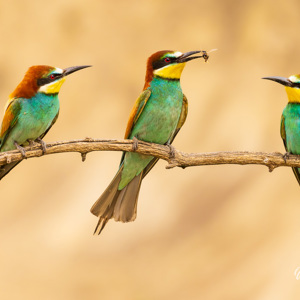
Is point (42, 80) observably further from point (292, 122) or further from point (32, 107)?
point (292, 122)

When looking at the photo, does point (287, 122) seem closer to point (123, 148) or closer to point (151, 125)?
point (151, 125)

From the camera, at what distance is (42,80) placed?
2129 millimetres

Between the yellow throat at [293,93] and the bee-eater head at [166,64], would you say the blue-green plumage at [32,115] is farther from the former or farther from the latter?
the yellow throat at [293,93]

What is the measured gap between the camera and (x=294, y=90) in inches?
90.8

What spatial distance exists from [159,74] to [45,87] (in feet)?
1.69

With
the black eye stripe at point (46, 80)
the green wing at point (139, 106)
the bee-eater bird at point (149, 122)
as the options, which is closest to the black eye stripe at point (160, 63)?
the bee-eater bird at point (149, 122)

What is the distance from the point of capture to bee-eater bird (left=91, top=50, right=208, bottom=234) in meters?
2.32

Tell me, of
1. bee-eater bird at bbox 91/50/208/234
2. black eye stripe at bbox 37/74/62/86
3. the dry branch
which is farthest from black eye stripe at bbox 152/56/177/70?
black eye stripe at bbox 37/74/62/86

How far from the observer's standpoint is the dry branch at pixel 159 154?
2.03 m

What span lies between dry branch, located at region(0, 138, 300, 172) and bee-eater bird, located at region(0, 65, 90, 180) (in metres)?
0.08

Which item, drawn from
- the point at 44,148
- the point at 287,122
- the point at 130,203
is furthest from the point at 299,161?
Answer: the point at 44,148

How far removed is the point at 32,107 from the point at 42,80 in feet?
0.46

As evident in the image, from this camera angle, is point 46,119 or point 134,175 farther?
point 134,175

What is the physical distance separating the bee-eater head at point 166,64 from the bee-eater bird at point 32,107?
431 mm
